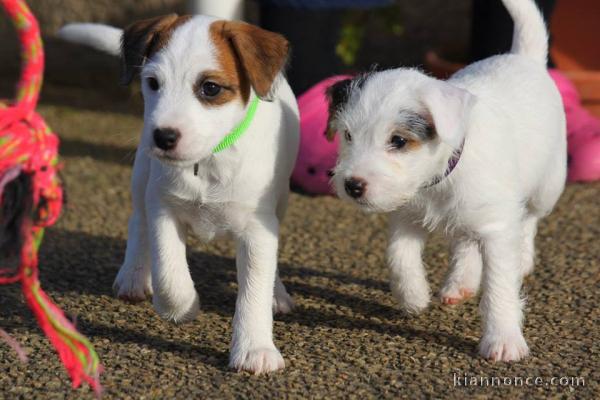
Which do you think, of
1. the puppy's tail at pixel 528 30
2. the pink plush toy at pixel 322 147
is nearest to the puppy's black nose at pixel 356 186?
the puppy's tail at pixel 528 30

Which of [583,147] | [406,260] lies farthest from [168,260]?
[583,147]

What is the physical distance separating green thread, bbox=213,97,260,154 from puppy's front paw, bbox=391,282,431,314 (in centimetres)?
107

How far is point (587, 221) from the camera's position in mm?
6508

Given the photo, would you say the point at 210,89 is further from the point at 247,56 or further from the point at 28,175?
the point at 28,175

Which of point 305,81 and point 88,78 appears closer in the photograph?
point 305,81

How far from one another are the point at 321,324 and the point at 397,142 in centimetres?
112

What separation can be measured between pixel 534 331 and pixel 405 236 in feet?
2.52

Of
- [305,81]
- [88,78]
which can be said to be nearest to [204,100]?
[305,81]

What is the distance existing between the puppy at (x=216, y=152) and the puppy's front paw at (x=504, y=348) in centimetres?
91

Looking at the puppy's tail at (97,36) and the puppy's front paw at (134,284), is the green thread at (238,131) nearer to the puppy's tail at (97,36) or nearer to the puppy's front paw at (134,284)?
the puppy's front paw at (134,284)

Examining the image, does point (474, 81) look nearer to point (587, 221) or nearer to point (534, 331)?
point (534, 331)

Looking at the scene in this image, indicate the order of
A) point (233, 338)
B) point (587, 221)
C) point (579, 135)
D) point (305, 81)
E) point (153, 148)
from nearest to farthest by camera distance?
point (153, 148), point (233, 338), point (587, 221), point (579, 135), point (305, 81)

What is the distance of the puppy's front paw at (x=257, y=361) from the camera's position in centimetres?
410

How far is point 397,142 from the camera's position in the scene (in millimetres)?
4086
